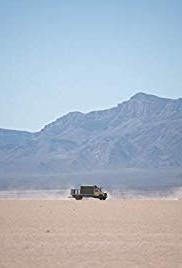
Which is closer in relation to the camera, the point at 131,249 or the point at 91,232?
the point at 131,249

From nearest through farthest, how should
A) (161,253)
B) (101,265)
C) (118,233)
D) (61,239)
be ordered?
(101,265), (161,253), (61,239), (118,233)

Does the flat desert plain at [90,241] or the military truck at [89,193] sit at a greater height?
the military truck at [89,193]

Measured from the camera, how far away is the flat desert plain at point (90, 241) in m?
11.2

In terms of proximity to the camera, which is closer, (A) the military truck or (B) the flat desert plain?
(B) the flat desert plain

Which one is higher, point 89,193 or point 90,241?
point 89,193

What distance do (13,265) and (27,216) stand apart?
36.5 ft

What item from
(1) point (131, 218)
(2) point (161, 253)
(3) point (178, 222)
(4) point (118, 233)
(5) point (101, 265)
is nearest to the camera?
(5) point (101, 265)

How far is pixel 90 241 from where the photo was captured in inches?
555

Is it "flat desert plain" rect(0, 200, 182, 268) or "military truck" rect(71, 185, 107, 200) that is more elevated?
"military truck" rect(71, 185, 107, 200)

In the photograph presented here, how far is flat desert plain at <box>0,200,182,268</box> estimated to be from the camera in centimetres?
1119

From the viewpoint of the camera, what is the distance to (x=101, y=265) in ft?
35.2

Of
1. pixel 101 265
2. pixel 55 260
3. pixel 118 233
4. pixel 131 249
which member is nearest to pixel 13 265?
pixel 55 260

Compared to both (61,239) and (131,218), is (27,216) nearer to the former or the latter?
(131,218)

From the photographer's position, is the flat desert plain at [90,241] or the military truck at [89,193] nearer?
the flat desert plain at [90,241]
